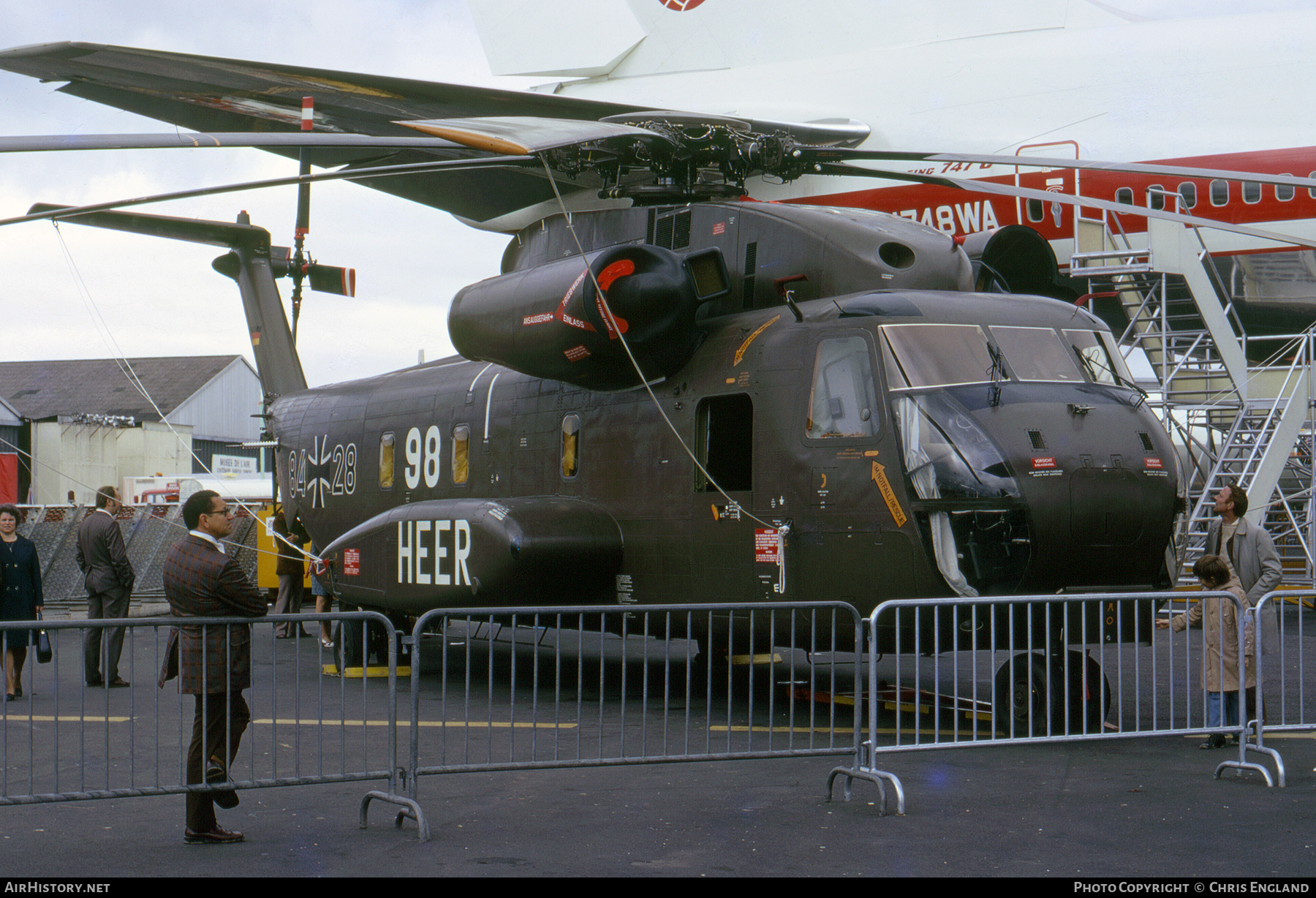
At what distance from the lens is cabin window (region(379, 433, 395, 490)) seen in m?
14.1

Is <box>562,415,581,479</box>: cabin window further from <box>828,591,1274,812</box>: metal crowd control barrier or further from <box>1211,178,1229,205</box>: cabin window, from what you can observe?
<box>1211,178,1229,205</box>: cabin window

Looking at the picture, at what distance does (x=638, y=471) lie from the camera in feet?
36.0

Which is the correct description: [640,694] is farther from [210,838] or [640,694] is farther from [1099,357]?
[210,838]

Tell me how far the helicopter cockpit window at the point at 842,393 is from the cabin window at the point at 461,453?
4.46 meters

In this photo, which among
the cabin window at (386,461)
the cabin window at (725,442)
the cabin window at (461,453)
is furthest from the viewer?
the cabin window at (386,461)

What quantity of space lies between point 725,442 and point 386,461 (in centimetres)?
501

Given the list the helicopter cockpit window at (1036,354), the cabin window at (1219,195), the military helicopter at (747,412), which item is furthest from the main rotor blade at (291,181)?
the cabin window at (1219,195)

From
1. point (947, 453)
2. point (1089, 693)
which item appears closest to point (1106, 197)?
point (947, 453)

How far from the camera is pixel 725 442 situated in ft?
34.9

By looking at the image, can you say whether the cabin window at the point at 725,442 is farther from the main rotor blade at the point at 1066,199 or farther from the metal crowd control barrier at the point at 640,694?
the main rotor blade at the point at 1066,199

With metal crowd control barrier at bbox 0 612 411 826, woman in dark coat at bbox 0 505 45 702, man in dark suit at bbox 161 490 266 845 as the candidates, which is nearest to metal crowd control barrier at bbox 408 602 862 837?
metal crowd control barrier at bbox 0 612 411 826

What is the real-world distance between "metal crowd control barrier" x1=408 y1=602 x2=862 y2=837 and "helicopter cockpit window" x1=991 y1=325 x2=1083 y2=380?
222cm

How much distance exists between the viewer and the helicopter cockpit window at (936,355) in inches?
361
